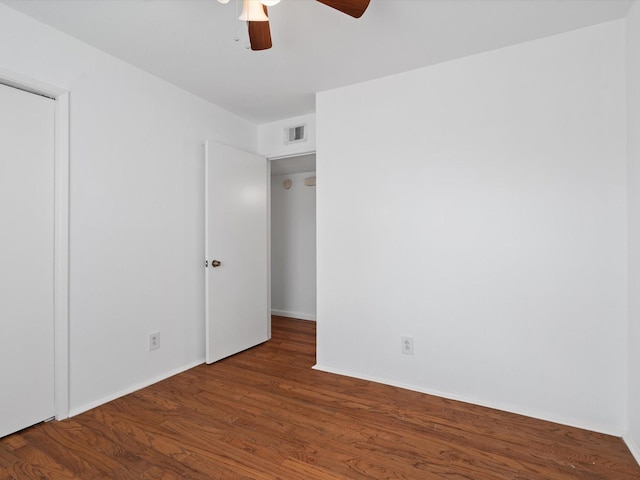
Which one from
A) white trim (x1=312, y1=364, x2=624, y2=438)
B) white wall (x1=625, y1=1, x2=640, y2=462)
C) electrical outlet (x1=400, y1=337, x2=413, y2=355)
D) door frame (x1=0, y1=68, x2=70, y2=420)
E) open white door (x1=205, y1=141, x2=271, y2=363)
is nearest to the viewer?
white wall (x1=625, y1=1, x2=640, y2=462)

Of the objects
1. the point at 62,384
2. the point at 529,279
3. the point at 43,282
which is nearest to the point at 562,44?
the point at 529,279

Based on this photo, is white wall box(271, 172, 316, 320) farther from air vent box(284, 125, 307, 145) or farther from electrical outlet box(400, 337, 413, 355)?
electrical outlet box(400, 337, 413, 355)

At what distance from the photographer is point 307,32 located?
2076mm

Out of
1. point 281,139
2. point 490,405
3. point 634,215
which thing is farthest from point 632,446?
point 281,139

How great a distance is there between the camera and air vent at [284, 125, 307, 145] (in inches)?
135

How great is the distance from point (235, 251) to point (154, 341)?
3.38ft

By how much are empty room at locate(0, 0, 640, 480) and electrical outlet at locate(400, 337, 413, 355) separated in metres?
0.03

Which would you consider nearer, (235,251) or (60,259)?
(60,259)

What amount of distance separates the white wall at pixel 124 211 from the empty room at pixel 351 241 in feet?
0.05

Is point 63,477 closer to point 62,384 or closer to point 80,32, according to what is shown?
point 62,384

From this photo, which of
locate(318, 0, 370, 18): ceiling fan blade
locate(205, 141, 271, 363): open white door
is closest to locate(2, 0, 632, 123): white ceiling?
locate(318, 0, 370, 18): ceiling fan blade

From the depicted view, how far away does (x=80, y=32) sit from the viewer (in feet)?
6.85

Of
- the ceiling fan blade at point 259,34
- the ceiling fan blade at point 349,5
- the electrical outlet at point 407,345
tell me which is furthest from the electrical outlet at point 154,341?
the ceiling fan blade at point 349,5

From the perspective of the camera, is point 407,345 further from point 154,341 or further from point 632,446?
point 154,341
